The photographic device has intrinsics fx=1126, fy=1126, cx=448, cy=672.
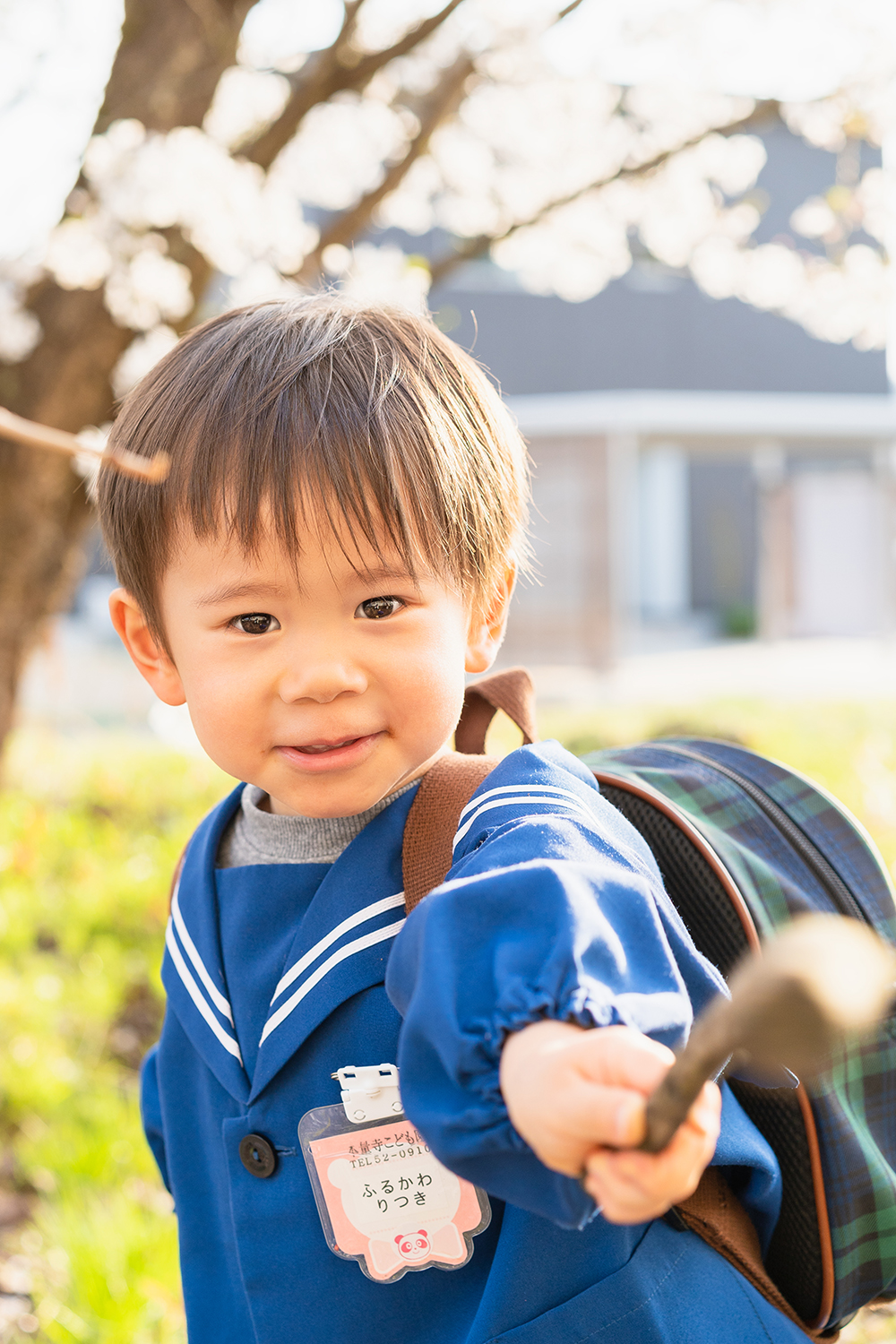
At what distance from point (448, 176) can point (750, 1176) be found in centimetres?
438

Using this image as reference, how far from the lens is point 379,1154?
942mm

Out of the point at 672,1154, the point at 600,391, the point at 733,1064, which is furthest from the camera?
the point at 600,391

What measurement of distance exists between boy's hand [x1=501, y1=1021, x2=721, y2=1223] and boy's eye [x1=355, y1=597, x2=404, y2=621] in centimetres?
42

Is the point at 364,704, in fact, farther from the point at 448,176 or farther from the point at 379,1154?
the point at 448,176

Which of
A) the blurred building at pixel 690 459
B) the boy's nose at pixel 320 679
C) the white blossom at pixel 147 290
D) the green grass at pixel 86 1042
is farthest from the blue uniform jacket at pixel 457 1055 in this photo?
the blurred building at pixel 690 459

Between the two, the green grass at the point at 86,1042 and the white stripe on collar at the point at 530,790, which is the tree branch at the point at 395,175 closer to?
the green grass at the point at 86,1042

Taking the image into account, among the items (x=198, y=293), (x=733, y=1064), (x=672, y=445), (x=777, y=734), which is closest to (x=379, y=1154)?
(x=733, y=1064)

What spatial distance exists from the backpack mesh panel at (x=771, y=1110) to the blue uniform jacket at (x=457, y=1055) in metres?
0.04

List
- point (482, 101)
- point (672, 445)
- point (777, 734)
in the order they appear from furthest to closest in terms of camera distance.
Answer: point (672, 445) < point (777, 734) < point (482, 101)

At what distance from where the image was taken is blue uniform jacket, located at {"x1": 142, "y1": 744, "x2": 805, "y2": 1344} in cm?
63

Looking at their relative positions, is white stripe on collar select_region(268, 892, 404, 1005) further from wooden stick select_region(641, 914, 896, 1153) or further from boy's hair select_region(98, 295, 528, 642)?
wooden stick select_region(641, 914, 896, 1153)

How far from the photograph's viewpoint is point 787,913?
1.07 meters

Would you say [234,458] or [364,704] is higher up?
[234,458]

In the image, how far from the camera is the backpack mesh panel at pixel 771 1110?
40.0 inches
